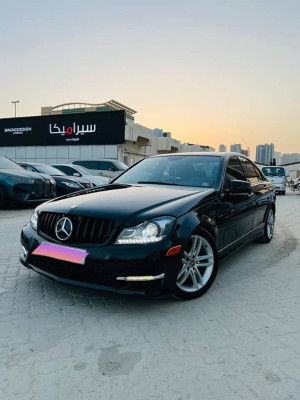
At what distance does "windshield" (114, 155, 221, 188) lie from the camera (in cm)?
393

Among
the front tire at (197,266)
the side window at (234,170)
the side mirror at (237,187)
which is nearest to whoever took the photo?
the front tire at (197,266)

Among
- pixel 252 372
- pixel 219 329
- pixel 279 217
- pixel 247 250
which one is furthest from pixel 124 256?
pixel 279 217

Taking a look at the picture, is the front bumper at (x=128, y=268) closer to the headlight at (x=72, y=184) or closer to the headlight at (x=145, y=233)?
the headlight at (x=145, y=233)

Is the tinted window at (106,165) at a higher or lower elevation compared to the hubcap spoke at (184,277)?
higher

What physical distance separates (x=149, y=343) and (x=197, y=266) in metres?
1.03

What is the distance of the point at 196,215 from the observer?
10.1 feet

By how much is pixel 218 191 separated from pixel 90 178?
9.03m

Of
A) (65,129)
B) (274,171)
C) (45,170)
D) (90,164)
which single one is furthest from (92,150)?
(45,170)

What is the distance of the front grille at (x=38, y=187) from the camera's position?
28.8 feet

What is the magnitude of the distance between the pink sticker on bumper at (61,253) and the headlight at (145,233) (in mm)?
322

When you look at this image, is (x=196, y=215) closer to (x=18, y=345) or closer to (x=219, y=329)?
(x=219, y=329)

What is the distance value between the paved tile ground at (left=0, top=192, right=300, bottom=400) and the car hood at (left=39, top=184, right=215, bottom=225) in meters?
0.82

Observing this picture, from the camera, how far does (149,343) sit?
7.61ft

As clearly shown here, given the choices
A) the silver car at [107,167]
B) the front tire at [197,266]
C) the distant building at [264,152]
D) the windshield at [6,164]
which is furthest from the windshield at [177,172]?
the distant building at [264,152]
